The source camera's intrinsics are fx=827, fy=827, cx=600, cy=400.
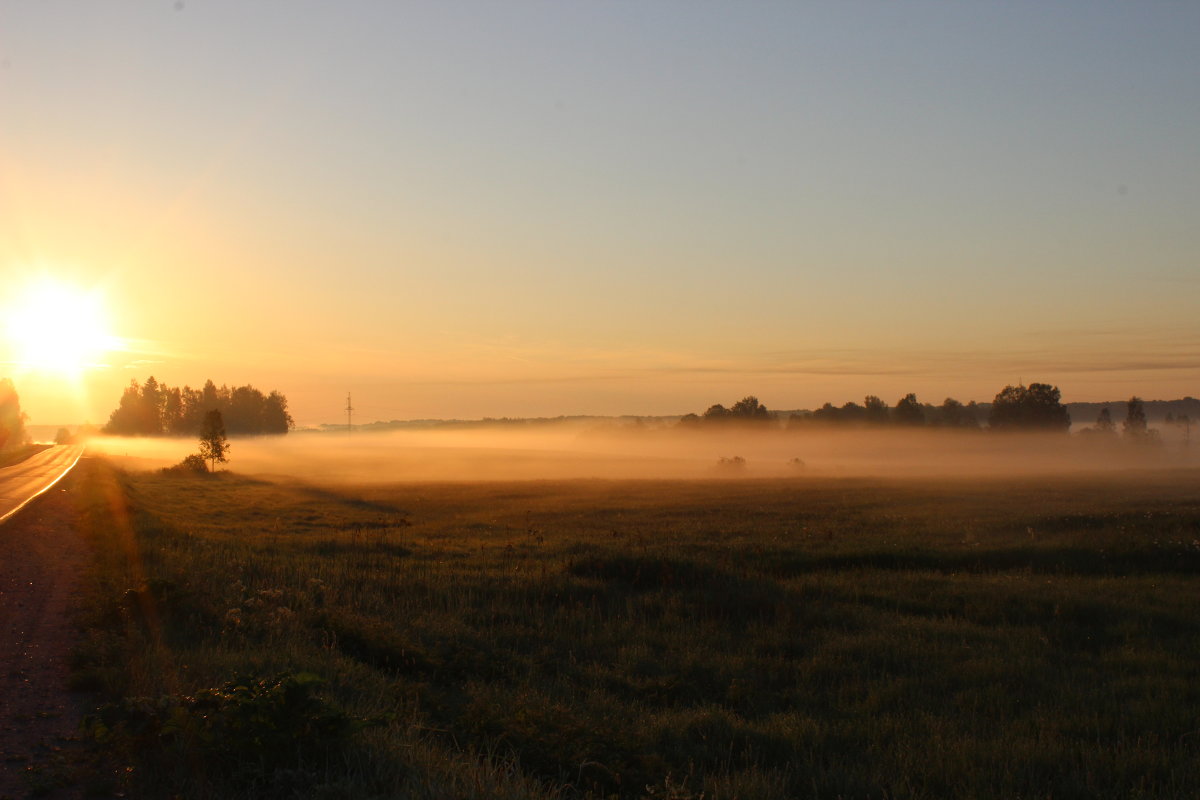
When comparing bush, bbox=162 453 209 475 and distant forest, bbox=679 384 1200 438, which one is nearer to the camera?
bush, bbox=162 453 209 475

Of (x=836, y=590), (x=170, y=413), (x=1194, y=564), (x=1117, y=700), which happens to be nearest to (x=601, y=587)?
(x=836, y=590)

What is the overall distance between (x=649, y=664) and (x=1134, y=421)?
168493 millimetres

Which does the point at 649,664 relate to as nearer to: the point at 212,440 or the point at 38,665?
the point at 38,665

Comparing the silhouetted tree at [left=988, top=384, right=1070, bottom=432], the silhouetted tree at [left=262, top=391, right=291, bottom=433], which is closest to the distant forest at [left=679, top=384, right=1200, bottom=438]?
the silhouetted tree at [left=988, top=384, right=1070, bottom=432]

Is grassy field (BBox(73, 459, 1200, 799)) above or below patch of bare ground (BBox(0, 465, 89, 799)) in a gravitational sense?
below

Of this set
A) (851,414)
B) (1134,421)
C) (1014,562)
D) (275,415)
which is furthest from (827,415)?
(1014,562)

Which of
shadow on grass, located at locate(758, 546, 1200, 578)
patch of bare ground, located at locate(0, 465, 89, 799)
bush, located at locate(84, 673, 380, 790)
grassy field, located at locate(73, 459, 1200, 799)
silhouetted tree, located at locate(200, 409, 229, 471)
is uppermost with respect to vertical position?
silhouetted tree, located at locate(200, 409, 229, 471)

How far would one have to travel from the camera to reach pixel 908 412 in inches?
6073

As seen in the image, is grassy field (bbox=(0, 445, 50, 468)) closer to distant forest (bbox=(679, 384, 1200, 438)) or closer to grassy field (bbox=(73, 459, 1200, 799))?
grassy field (bbox=(73, 459, 1200, 799))

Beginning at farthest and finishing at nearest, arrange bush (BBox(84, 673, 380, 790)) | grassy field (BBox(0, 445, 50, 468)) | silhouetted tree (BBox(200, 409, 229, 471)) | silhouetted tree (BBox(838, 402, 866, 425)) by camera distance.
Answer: silhouetted tree (BBox(838, 402, 866, 425)) < silhouetted tree (BBox(200, 409, 229, 471)) < grassy field (BBox(0, 445, 50, 468)) < bush (BBox(84, 673, 380, 790))

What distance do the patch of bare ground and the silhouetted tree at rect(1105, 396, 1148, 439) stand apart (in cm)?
16139

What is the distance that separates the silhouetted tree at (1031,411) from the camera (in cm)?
13638

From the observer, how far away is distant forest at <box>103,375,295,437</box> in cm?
15450

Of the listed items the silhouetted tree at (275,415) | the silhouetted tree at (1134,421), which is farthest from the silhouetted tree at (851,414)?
the silhouetted tree at (275,415)
